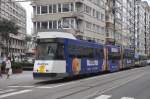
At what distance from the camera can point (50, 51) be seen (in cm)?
2897

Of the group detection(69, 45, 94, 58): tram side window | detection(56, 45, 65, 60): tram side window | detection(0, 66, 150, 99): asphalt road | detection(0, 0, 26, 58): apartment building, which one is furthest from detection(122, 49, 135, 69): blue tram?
detection(0, 0, 26, 58): apartment building

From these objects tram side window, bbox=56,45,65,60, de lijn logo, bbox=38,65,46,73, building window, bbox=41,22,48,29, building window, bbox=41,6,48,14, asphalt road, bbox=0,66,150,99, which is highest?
building window, bbox=41,6,48,14

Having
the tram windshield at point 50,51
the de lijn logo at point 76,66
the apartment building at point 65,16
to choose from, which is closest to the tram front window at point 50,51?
the tram windshield at point 50,51

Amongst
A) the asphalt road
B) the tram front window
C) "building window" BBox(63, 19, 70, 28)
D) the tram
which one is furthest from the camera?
"building window" BBox(63, 19, 70, 28)

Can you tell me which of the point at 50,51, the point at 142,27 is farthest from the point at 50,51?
the point at 142,27

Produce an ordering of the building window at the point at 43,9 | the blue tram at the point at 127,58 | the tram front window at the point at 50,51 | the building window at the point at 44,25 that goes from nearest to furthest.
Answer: the tram front window at the point at 50,51 < the blue tram at the point at 127,58 < the building window at the point at 44,25 < the building window at the point at 43,9

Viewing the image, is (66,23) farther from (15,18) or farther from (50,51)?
(15,18)

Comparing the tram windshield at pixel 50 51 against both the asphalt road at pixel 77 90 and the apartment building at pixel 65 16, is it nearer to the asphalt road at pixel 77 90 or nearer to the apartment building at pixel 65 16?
the asphalt road at pixel 77 90

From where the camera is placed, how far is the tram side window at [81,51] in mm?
31097

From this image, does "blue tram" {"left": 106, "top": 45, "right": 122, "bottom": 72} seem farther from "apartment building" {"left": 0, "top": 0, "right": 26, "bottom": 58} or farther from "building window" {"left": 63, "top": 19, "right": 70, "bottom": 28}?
"apartment building" {"left": 0, "top": 0, "right": 26, "bottom": 58}

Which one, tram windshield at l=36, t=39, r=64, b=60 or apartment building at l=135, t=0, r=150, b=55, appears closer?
tram windshield at l=36, t=39, r=64, b=60

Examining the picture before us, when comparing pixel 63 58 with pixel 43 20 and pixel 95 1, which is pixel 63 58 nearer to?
pixel 43 20

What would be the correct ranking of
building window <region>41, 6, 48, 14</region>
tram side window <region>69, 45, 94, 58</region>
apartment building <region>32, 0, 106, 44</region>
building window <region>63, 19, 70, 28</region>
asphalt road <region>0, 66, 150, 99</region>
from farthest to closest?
building window <region>41, 6, 48, 14</region> < apartment building <region>32, 0, 106, 44</region> < building window <region>63, 19, 70, 28</region> < tram side window <region>69, 45, 94, 58</region> < asphalt road <region>0, 66, 150, 99</region>

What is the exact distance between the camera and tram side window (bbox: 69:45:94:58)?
3110 centimetres
